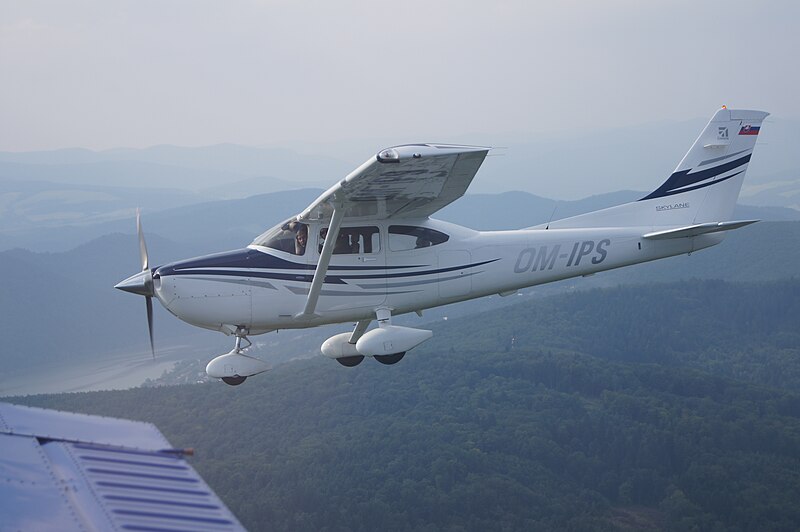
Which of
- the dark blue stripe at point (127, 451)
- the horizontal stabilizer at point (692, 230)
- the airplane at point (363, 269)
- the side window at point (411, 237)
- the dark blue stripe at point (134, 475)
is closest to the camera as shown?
the dark blue stripe at point (134, 475)

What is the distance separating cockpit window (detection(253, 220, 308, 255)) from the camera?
48.6 feet

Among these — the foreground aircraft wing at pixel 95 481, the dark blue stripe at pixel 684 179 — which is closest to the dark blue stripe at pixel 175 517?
the foreground aircraft wing at pixel 95 481

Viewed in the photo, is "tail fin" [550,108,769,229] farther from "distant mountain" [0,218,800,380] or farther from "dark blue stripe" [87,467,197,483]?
"distant mountain" [0,218,800,380]

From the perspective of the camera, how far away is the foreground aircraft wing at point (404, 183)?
11.9 meters

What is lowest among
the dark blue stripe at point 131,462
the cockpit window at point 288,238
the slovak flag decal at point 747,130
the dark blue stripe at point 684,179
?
the dark blue stripe at point 131,462

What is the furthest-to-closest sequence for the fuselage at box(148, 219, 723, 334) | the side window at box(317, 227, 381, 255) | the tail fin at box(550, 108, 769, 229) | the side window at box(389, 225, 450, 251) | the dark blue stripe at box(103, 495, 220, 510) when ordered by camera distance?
the tail fin at box(550, 108, 769, 229) < the side window at box(389, 225, 450, 251) < the side window at box(317, 227, 381, 255) < the fuselage at box(148, 219, 723, 334) < the dark blue stripe at box(103, 495, 220, 510)

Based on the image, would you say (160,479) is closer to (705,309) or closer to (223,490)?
(223,490)

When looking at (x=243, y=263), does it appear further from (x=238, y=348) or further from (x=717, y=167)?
(x=717, y=167)

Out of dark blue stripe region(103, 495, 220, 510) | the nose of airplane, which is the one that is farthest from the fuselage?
dark blue stripe region(103, 495, 220, 510)

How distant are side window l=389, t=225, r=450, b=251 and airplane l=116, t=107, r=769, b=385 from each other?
17 millimetres

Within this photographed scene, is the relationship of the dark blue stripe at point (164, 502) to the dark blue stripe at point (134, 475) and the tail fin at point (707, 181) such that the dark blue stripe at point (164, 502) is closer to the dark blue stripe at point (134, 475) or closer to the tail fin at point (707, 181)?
the dark blue stripe at point (134, 475)

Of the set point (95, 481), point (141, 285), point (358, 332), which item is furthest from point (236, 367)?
point (95, 481)

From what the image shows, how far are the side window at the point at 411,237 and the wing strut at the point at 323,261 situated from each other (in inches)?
43.0

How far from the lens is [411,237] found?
15148 millimetres
